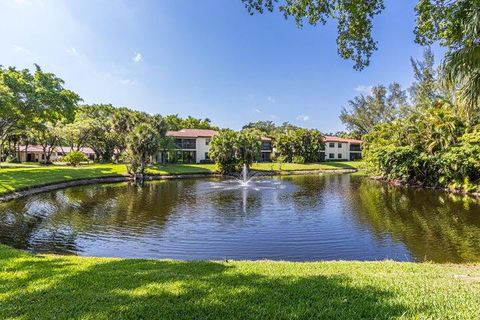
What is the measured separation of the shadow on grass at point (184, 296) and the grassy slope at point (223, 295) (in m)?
0.01

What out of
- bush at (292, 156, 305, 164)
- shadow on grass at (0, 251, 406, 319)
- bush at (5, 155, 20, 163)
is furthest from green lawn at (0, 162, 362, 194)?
shadow on grass at (0, 251, 406, 319)

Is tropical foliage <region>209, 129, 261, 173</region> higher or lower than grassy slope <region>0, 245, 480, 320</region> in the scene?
higher

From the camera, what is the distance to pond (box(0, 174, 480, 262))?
13766 mm

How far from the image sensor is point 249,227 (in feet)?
59.6

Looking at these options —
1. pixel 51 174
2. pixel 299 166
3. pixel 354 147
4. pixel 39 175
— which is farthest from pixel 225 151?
pixel 354 147

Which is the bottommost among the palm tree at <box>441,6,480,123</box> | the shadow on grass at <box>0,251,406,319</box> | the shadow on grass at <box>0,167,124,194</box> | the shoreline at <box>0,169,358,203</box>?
the shoreline at <box>0,169,358,203</box>

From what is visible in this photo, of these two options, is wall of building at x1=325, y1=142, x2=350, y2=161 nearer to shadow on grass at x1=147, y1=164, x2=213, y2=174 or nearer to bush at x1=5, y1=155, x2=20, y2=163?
shadow on grass at x1=147, y1=164, x2=213, y2=174

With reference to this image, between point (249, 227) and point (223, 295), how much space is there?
42.1 ft

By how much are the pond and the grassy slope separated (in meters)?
6.27

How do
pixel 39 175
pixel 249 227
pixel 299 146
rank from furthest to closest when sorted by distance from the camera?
pixel 299 146 → pixel 39 175 → pixel 249 227

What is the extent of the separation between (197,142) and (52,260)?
207ft

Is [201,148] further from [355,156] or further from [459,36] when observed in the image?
[459,36]

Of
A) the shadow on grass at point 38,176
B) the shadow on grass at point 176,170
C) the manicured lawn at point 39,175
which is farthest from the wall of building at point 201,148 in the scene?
the shadow on grass at point 38,176

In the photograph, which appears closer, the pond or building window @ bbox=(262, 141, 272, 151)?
the pond
